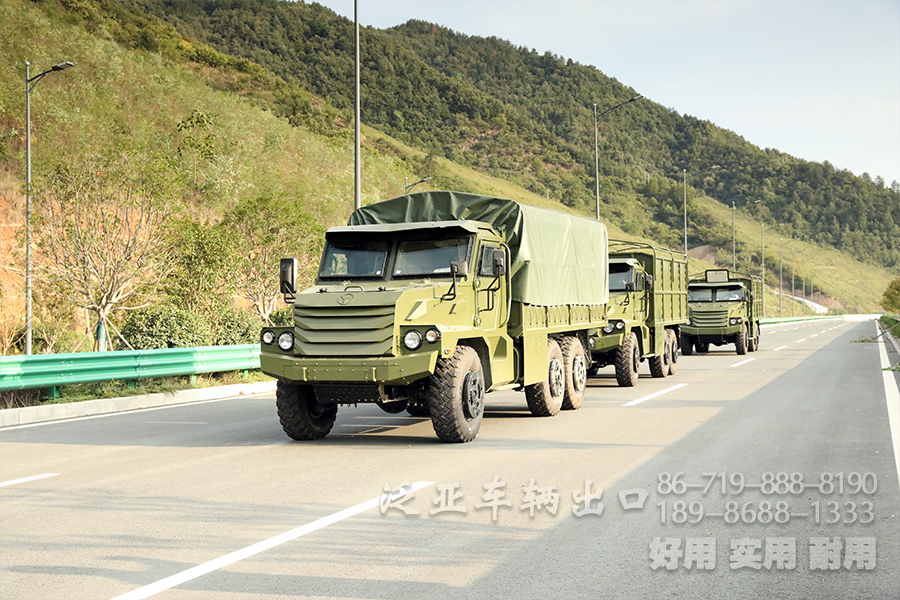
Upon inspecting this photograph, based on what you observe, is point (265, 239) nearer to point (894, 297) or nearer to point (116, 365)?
point (116, 365)

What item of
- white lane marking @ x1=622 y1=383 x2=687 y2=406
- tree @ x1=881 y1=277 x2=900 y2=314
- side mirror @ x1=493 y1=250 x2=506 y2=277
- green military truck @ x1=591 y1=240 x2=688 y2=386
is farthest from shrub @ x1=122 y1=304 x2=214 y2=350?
tree @ x1=881 y1=277 x2=900 y2=314

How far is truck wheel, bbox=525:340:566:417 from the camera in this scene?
44.7ft

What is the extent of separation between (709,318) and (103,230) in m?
20.0

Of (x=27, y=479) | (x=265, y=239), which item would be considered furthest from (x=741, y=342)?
(x=27, y=479)

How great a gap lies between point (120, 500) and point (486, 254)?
5827 mm

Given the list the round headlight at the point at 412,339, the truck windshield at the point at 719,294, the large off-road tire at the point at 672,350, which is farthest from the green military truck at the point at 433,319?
the truck windshield at the point at 719,294

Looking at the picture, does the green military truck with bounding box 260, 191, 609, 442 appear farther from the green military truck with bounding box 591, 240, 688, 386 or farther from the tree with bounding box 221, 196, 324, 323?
the tree with bounding box 221, 196, 324, 323

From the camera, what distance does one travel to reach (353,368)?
10562 mm

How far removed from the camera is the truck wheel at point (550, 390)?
13.6 meters

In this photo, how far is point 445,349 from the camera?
1058 centimetres

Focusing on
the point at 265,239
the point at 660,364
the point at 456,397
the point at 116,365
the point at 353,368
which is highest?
the point at 265,239

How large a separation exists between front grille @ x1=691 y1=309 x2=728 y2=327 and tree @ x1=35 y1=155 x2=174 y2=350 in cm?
1825

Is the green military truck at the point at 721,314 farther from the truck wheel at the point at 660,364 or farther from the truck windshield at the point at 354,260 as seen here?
the truck windshield at the point at 354,260

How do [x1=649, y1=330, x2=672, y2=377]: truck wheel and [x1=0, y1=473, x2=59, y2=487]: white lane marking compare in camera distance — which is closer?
[x1=0, y1=473, x2=59, y2=487]: white lane marking
